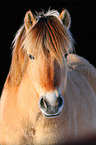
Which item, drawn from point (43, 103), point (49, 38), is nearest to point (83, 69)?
point (49, 38)

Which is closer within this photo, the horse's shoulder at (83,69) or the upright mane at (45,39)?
the upright mane at (45,39)

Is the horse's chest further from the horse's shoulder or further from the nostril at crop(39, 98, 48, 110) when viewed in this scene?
the horse's shoulder

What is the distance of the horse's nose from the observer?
61.9 inches

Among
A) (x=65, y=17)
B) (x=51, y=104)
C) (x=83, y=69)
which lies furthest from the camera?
(x=83, y=69)

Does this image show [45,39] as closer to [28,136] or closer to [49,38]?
[49,38]

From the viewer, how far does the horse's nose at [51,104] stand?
1.57 metres

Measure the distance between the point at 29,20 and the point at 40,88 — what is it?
0.64 metres

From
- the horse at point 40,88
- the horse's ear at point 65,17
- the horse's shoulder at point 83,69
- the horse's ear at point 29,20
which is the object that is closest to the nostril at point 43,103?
the horse at point 40,88

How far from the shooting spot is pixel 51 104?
1574 millimetres

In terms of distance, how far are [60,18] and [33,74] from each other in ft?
2.03

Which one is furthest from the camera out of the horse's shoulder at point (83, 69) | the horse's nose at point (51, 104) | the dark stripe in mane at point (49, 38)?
the horse's shoulder at point (83, 69)

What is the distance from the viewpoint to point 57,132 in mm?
1938

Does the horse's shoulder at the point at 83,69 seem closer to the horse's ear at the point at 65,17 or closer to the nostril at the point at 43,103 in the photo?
the horse's ear at the point at 65,17

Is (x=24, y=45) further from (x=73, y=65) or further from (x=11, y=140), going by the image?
(x=73, y=65)
